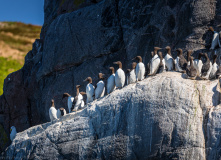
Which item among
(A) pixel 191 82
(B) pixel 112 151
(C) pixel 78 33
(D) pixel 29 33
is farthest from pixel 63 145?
(D) pixel 29 33

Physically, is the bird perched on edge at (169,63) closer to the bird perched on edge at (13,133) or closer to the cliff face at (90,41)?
the cliff face at (90,41)

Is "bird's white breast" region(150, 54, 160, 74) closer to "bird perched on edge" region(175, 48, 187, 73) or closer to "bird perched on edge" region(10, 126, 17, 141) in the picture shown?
"bird perched on edge" region(175, 48, 187, 73)

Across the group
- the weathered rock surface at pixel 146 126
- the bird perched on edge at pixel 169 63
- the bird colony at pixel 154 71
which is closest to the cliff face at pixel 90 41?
the bird colony at pixel 154 71

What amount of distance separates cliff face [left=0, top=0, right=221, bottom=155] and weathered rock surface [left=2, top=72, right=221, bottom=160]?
16.8 feet

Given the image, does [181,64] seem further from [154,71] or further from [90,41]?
[90,41]

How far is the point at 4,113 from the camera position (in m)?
23.5

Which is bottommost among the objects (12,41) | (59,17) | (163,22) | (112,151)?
(112,151)

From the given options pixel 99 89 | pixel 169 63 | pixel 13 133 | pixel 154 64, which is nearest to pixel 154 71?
pixel 154 64

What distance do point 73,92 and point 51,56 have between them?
2346mm

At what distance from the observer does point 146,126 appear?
13227 millimetres

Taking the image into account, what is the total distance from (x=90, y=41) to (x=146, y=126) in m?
8.59

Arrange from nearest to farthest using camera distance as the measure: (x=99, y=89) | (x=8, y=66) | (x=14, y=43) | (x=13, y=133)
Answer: (x=99, y=89)
(x=13, y=133)
(x=8, y=66)
(x=14, y=43)

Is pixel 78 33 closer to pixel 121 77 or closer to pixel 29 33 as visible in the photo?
pixel 121 77

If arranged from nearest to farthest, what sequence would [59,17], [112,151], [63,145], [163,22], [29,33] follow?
[112,151] < [63,145] < [163,22] < [59,17] < [29,33]
